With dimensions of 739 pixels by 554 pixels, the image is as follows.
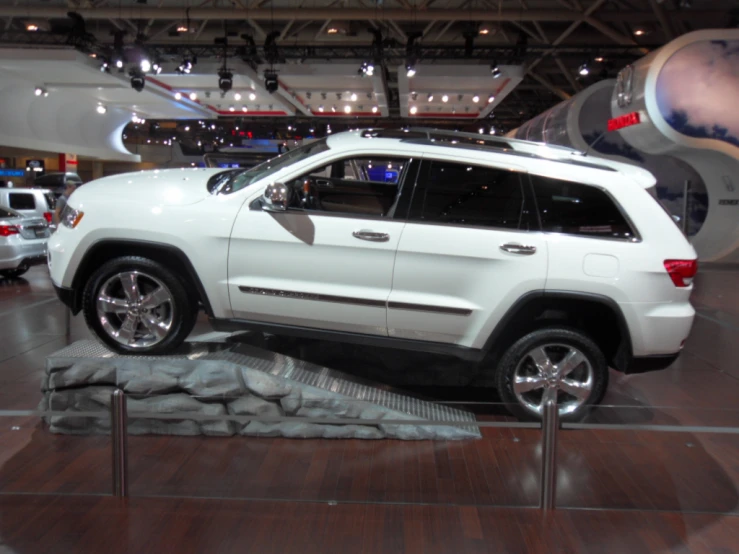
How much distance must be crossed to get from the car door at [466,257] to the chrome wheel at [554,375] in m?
0.40

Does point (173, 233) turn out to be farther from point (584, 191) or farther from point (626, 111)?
point (626, 111)

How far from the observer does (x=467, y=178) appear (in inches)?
172

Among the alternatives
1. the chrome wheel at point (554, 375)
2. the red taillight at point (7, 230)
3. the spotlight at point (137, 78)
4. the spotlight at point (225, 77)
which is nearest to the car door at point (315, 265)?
the chrome wheel at point (554, 375)

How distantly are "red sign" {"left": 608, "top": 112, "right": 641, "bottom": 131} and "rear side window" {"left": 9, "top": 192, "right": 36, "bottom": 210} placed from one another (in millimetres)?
11863

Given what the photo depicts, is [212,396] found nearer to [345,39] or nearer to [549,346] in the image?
[549,346]

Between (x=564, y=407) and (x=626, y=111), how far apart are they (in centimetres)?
1102

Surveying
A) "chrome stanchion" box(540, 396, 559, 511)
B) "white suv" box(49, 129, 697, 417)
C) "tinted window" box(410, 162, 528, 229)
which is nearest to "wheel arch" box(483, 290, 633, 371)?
"white suv" box(49, 129, 697, 417)

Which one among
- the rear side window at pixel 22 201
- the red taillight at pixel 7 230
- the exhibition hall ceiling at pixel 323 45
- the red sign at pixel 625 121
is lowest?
the red taillight at pixel 7 230

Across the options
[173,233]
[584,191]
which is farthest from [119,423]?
[584,191]

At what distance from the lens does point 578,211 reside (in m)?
4.30

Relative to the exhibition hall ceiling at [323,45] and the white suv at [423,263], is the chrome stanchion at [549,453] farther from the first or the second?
the exhibition hall ceiling at [323,45]

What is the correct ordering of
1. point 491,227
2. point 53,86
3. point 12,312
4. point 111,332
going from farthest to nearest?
1. point 53,86
2. point 12,312
3. point 111,332
4. point 491,227

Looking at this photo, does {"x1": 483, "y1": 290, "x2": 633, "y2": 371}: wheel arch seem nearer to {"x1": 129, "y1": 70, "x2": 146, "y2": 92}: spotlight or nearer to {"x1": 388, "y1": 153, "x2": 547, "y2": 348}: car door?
{"x1": 388, "y1": 153, "x2": 547, "y2": 348}: car door

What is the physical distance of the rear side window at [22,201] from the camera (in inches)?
493
